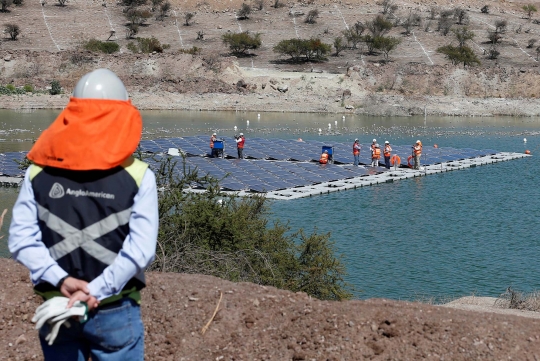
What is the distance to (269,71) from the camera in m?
86.1

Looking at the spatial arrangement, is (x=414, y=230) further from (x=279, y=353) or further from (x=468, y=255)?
(x=279, y=353)

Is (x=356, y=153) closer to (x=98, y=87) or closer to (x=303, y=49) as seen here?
(x=98, y=87)

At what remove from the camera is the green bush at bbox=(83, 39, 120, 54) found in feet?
296

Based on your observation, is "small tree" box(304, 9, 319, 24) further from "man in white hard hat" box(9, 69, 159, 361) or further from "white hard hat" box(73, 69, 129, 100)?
"man in white hard hat" box(9, 69, 159, 361)

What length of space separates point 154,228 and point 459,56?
8984cm

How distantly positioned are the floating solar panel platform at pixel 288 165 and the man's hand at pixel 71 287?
23140 millimetres

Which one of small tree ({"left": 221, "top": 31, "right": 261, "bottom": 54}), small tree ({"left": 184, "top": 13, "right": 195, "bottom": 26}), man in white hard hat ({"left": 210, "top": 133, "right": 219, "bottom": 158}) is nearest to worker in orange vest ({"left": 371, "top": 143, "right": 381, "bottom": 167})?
man in white hard hat ({"left": 210, "top": 133, "right": 219, "bottom": 158})

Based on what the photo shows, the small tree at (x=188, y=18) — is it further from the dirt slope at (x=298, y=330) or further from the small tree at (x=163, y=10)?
the dirt slope at (x=298, y=330)

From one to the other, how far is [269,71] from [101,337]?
273 ft

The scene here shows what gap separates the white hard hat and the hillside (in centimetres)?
7015

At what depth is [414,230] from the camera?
2569 cm

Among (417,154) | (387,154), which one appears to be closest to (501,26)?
(417,154)

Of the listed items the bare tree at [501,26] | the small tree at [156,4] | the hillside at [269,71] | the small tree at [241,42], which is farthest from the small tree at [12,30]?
the bare tree at [501,26]

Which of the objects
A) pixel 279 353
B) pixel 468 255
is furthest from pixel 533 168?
pixel 279 353
